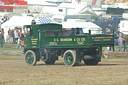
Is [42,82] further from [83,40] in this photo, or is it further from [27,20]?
[27,20]

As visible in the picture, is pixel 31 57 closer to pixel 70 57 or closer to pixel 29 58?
pixel 29 58

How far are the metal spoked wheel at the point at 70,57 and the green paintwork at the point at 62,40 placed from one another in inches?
12.4

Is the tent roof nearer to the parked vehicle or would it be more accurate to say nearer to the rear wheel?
the parked vehicle

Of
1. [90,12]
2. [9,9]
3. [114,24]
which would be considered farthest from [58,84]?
[9,9]

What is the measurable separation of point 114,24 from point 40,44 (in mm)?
44232

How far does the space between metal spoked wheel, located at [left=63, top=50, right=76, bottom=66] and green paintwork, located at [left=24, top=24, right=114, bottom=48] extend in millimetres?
315

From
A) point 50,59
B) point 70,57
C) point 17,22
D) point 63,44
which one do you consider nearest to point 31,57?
point 50,59

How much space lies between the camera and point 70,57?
2109 cm

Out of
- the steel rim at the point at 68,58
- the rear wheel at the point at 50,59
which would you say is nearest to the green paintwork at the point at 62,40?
the steel rim at the point at 68,58

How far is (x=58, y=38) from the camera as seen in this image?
70.7ft

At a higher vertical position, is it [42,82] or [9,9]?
[9,9]

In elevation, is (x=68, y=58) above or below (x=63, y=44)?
below

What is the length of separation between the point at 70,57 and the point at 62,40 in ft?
3.24

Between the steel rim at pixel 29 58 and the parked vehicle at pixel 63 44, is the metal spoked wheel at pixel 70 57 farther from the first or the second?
the steel rim at pixel 29 58
